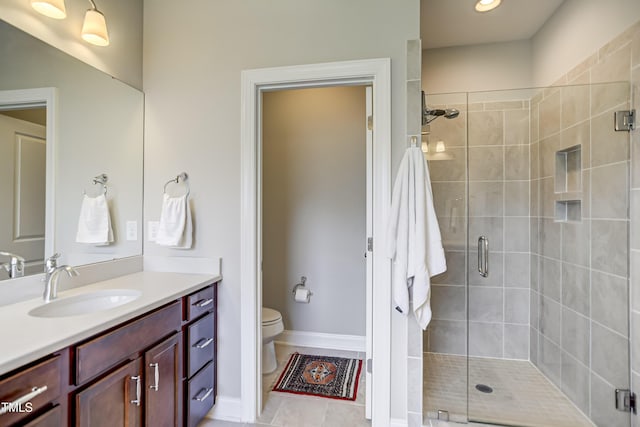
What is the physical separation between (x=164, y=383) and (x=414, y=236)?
140cm

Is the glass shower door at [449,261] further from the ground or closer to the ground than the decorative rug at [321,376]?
further from the ground

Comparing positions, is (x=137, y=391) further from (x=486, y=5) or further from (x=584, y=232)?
(x=486, y=5)

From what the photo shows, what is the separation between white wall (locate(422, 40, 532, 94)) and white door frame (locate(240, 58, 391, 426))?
129 cm

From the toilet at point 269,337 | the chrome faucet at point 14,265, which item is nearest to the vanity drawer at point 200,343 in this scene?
the toilet at point 269,337

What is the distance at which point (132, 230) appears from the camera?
74.5 inches

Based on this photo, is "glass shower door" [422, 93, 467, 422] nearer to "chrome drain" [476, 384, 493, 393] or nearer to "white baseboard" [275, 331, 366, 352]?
"chrome drain" [476, 384, 493, 393]

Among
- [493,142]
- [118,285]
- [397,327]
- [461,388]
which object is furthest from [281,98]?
[461,388]

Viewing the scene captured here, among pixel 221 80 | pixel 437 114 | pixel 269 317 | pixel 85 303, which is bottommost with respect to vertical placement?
pixel 269 317

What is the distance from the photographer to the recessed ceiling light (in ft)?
6.61

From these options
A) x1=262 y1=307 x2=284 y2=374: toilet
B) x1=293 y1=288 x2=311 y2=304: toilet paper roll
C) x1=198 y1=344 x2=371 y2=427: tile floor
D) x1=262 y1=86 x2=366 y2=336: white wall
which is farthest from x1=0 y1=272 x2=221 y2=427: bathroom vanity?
x1=262 y1=86 x2=366 y2=336: white wall

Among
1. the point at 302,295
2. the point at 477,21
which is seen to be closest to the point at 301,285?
the point at 302,295

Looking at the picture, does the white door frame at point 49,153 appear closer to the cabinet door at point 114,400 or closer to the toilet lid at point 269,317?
the cabinet door at point 114,400

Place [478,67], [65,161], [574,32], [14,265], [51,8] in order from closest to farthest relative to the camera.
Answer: [14,265] < [51,8] < [65,161] < [574,32] < [478,67]

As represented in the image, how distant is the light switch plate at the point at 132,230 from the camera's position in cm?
188
